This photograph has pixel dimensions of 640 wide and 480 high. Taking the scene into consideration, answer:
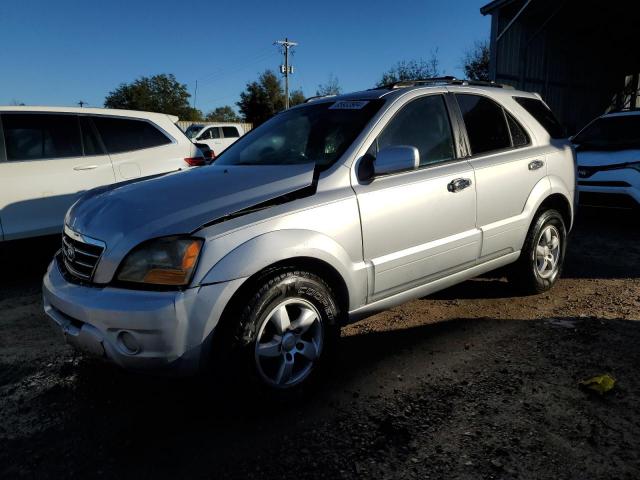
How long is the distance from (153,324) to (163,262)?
11.5 inches

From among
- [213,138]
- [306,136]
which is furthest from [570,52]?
[306,136]

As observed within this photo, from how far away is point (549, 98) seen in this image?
17.4 meters

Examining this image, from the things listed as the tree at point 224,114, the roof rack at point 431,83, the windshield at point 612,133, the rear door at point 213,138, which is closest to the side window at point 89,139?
the roof rack at point 431,83

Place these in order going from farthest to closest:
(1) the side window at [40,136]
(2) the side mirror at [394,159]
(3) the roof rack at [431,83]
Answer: (1) the side window at [40,136]
(3) the roof rack at [431,83]
(2) the side mirror at [394,159]

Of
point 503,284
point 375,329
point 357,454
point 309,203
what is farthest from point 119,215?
point 503,284

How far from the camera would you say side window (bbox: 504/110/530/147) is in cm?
397

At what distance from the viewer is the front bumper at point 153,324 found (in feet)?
7.17

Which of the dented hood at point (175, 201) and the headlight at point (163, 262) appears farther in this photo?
the dented hood at point (175, 201)

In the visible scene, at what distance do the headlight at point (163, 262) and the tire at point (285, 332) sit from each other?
331 millimetres

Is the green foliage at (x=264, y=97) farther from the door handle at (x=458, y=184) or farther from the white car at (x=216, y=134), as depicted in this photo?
the door handle at (x=458, y=184)

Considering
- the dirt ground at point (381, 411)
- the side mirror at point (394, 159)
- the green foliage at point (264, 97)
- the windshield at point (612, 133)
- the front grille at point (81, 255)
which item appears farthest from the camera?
the green foliage at point (264, 97)

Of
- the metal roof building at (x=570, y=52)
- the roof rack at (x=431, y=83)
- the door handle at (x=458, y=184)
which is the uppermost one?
the metal roof building at (x=570, y=52)

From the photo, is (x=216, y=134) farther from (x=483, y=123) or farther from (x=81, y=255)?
(x=81, y=255)

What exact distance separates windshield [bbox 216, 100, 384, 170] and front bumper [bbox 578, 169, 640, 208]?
5.03 m
